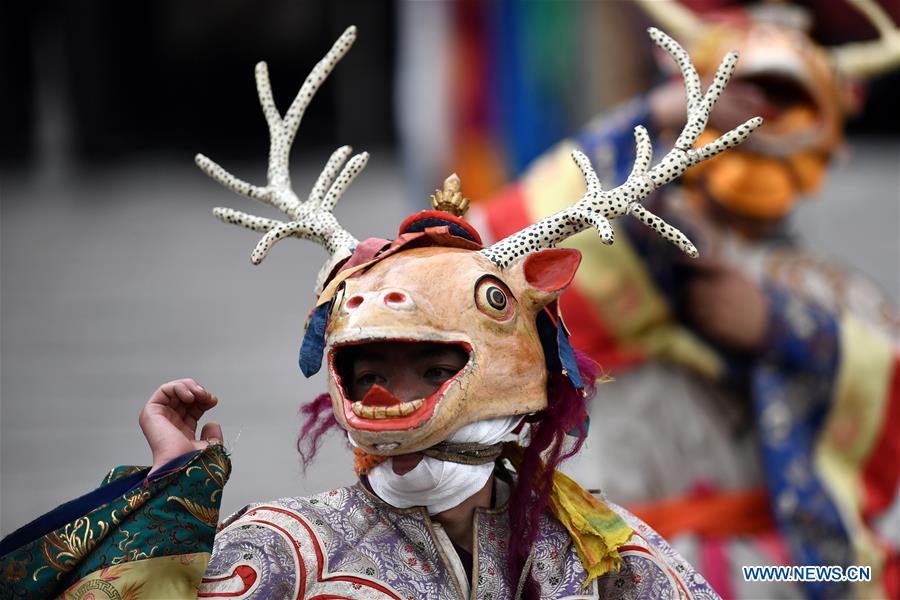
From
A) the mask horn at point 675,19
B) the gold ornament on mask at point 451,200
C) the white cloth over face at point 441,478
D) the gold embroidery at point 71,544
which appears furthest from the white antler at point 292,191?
the mask horn at point 675,19

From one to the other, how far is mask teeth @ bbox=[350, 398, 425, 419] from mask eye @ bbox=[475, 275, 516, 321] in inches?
6.9

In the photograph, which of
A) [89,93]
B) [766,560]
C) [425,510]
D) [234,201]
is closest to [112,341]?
[234,201]

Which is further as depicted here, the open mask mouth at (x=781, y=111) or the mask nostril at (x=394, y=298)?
the open mask mouth at (x=781, y=111)

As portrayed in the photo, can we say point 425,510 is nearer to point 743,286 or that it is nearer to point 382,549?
point 382,549

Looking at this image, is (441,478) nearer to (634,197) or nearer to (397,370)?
(397,370)

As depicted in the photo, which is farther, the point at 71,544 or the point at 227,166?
the point at 227,166

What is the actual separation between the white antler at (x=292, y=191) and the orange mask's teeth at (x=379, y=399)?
32cm

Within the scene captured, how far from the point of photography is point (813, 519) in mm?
4074

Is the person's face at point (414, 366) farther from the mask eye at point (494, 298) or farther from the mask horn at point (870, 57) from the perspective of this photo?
the mask horn at point (870, 57)

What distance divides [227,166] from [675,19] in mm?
7348

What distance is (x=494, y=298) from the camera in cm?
220

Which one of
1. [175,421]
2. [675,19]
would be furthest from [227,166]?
[175,421]

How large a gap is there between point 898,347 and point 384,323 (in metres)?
2.48

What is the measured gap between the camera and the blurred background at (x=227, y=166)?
6.21 metres
